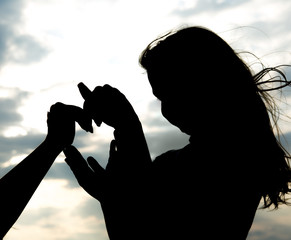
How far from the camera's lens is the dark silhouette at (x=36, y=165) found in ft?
5.99

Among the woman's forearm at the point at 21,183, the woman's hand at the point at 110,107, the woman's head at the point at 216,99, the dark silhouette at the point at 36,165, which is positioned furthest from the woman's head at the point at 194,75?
the woman's forearm at the point at 21,183

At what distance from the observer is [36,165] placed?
1.96m

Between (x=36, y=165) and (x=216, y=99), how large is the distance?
3.71 ft

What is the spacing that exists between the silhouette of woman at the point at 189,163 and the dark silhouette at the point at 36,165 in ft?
1.05

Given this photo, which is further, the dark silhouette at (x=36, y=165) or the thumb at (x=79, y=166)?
the dark silhouette at (x=36, y=165)

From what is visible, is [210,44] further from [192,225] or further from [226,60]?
[192,225]

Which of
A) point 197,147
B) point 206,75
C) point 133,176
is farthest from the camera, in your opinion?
point 206,75

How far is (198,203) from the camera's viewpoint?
151 centimetres

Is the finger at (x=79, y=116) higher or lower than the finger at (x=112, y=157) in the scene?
higher

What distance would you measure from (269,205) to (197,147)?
3.42ft

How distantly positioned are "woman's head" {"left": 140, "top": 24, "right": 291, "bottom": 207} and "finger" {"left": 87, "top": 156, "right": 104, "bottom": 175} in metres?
0.57

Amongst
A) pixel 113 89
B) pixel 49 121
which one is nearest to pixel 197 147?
pixel 113 89

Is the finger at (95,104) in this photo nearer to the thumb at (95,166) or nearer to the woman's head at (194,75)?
the thumb at (95,166)

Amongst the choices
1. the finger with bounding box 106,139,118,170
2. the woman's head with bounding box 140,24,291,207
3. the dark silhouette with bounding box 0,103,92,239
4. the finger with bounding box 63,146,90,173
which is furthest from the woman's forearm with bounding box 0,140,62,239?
the woman's head with bounding box 140,24,291,207
